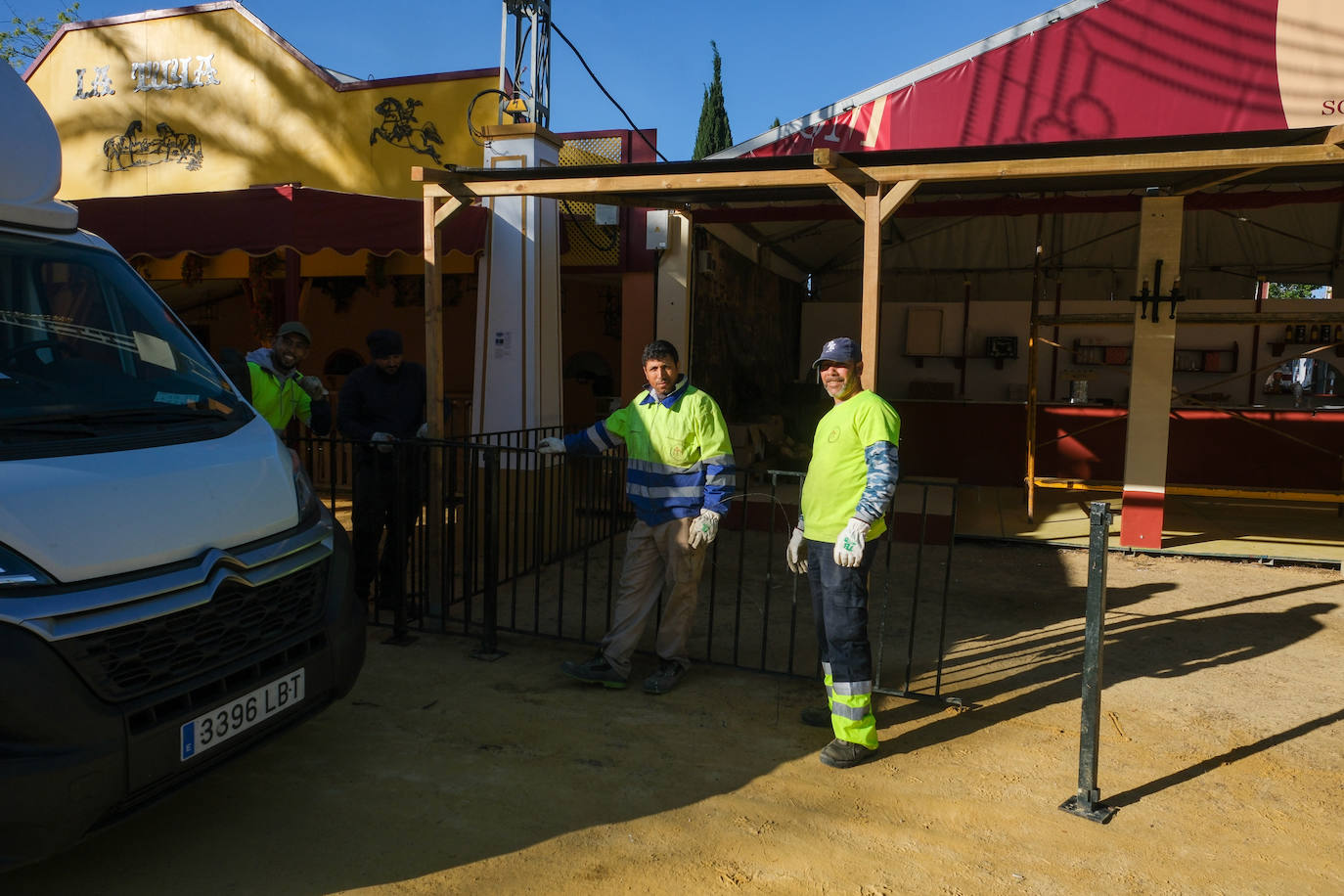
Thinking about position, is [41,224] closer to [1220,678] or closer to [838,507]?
[838,507]

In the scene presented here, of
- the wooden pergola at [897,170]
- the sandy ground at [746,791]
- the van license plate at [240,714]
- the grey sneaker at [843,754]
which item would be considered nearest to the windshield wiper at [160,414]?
the van license plate at [240,714]

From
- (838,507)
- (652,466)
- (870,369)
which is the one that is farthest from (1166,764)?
(652,466)

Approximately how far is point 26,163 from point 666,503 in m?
3.10

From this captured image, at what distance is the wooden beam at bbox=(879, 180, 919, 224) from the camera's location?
481 centimetres

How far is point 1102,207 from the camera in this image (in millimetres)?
8867

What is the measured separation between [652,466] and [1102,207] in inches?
261

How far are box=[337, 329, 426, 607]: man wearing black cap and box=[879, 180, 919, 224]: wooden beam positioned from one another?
3.04m

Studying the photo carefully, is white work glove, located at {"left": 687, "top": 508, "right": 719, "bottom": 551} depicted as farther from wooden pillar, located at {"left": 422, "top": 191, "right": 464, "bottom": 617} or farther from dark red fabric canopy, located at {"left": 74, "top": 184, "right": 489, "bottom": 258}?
dark red fabric canopy, located at {"left": 74, "top": 184, "right": 489, "bottom": 258}

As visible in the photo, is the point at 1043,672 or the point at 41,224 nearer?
the point at 41,224

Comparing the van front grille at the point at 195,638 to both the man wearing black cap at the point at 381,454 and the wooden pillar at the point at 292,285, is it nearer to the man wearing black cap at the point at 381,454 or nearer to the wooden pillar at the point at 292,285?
the man wearing black cap at the point at 381,454

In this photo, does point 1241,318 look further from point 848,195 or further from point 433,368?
point 433,368

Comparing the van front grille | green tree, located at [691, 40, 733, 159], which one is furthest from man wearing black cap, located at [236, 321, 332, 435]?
green tree, located at [691, 40, 733, 159]

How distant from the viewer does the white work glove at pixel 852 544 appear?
3830 mm

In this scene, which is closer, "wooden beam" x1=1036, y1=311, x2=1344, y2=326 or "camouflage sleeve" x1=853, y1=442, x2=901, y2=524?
"camouflage sleeve" x1=853, y1=442, x2=901, y2=524
